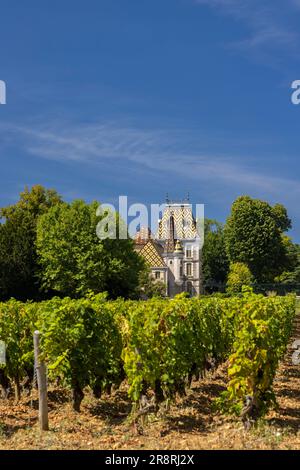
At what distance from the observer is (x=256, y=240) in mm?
73250

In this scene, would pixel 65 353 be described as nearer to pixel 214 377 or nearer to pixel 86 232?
pixel 214 377

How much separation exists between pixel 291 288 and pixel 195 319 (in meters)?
54.9

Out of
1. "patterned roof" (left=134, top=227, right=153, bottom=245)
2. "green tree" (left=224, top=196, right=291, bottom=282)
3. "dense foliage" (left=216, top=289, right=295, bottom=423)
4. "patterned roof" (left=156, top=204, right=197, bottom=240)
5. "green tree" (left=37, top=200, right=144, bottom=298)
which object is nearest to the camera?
"dense foliage" (left=216, top=289, right=295, bottom=423)

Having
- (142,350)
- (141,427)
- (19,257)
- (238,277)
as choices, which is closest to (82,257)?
(19,257)

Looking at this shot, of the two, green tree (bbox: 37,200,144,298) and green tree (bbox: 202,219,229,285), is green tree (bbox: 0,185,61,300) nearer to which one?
green tree (bbox: 37,200,144,298)

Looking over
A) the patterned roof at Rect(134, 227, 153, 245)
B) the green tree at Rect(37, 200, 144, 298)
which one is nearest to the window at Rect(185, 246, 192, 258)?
the patterned roof at Rect(134, 227, 153, 245)

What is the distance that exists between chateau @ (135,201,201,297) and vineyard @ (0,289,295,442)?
228ft

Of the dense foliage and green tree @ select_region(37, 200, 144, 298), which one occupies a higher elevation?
green tree @ select_region(37, 200, 144, 298)

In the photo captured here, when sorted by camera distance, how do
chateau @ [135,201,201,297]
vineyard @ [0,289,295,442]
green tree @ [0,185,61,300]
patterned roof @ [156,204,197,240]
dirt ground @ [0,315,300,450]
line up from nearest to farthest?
1. dirt ground @ [0,315,300,450]
2. vineyard @ [0,289,295,442]
3. green tree @ [0,185,61,300]
4. chateau @ [135,201,201,297]
5. patterned roof @ [156,204,197,240]

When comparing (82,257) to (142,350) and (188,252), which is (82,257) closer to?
(142,350)

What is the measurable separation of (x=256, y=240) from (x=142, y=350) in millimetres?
64461

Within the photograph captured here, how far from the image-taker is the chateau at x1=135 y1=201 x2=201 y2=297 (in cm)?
8500

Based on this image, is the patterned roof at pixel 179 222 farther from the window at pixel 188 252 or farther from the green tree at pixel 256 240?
the green tree at pixel 256 240

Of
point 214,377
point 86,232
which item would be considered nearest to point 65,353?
point 214,377
